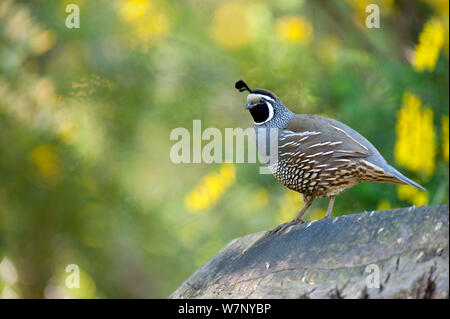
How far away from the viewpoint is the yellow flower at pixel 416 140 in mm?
5324

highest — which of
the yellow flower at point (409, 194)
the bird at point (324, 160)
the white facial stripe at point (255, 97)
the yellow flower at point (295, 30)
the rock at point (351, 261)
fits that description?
the yellow flower at point (295, 30)

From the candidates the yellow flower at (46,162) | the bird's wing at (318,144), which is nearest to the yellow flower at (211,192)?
the yellow flower at (46,162)

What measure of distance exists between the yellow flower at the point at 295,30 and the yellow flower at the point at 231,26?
38 centimetres

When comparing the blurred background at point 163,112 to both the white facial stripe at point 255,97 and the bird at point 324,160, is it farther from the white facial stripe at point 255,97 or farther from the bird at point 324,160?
the bird at point 324,160

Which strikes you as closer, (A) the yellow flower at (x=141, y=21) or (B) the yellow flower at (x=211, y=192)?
(B) the yellow flower at (x=211, y=192)

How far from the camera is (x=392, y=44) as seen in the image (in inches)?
259

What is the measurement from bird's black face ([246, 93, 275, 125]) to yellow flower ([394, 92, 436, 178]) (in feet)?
5.64

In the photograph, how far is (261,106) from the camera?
4.14m

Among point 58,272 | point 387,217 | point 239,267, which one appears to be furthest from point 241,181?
point 387,217

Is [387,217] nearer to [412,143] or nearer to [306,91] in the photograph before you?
[412,143]

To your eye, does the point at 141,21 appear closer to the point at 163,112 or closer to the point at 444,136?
the point at 163,112

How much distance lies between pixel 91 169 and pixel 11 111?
118cm

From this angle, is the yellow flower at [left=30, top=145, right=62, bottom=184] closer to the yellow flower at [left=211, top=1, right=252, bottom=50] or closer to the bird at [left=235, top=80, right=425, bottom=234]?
the yellow flower at [left=211, top=1, right=252, bottom=50]

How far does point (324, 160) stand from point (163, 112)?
4.08 meters
